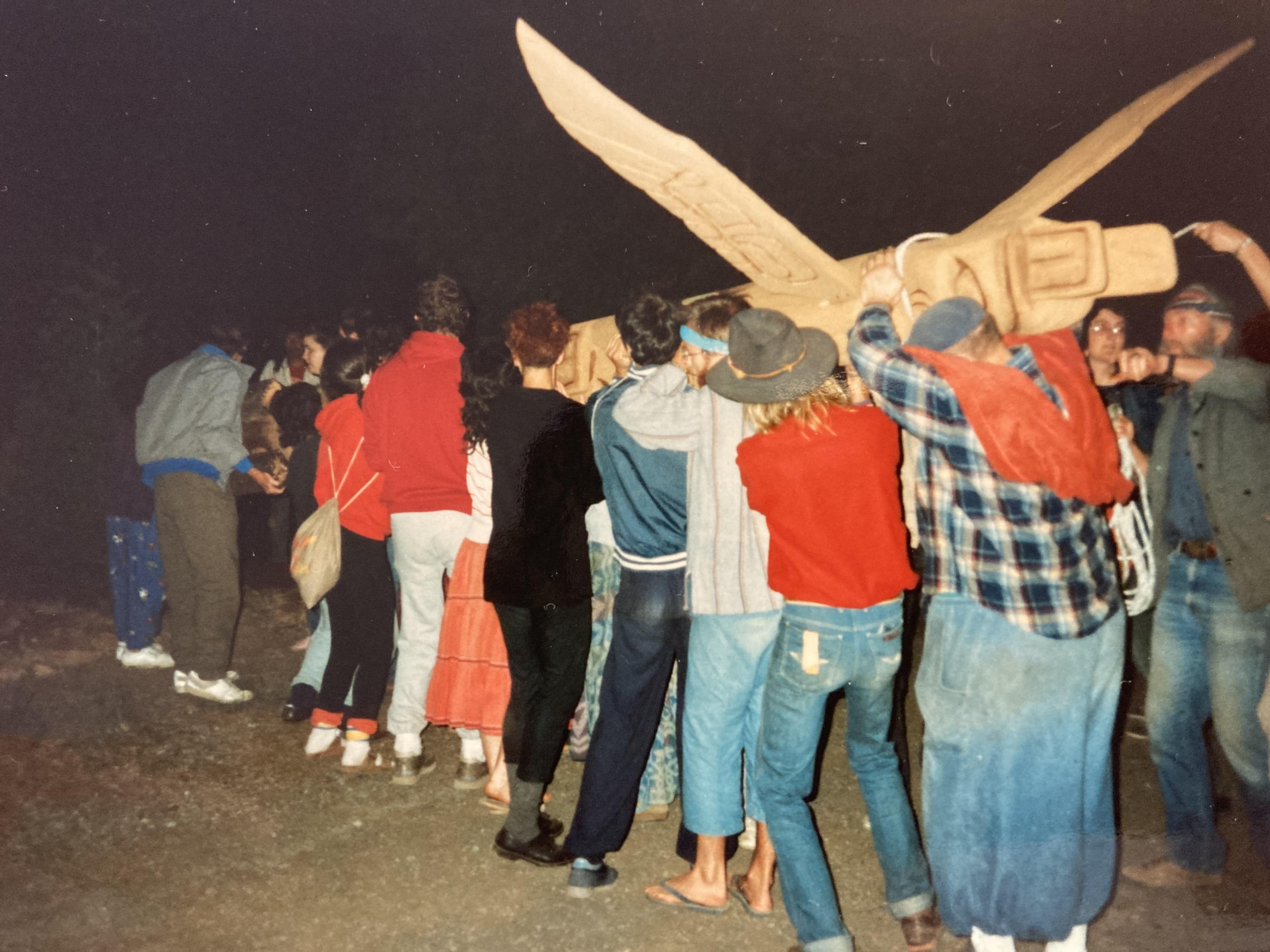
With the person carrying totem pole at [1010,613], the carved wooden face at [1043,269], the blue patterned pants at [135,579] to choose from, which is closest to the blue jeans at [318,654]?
the blue patterned pants at [135,579]

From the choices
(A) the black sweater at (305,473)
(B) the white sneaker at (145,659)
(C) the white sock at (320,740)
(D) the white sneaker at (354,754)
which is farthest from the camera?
(B) the white sneaker at (145,659)

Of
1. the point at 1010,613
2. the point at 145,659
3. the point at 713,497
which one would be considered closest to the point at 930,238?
the point at 713,497

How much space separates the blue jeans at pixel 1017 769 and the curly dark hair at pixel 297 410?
9.70ft

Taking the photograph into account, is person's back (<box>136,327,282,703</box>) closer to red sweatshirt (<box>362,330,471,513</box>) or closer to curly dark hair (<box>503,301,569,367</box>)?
red sweatshirt (<box>362,330,471,513</box>)

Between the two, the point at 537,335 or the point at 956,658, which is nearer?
the point at 956,658

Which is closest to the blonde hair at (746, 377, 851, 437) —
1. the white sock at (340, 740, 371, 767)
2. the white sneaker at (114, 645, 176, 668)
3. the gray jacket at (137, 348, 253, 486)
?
the white sock at (340, 740, 371, 767)

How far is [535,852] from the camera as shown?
271 cm

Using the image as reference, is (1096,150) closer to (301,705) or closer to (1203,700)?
(1203,700)

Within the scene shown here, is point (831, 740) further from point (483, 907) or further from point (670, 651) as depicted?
point (483, 907)

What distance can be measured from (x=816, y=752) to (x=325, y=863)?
5.55 feet

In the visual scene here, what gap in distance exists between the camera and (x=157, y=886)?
2.57 meters

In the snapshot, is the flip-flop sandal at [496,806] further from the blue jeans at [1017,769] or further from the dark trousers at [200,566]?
the dark trousers at [200,566]

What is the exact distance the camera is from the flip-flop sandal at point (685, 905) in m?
2.46

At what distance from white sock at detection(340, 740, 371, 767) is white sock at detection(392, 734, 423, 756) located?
207 millimetres
